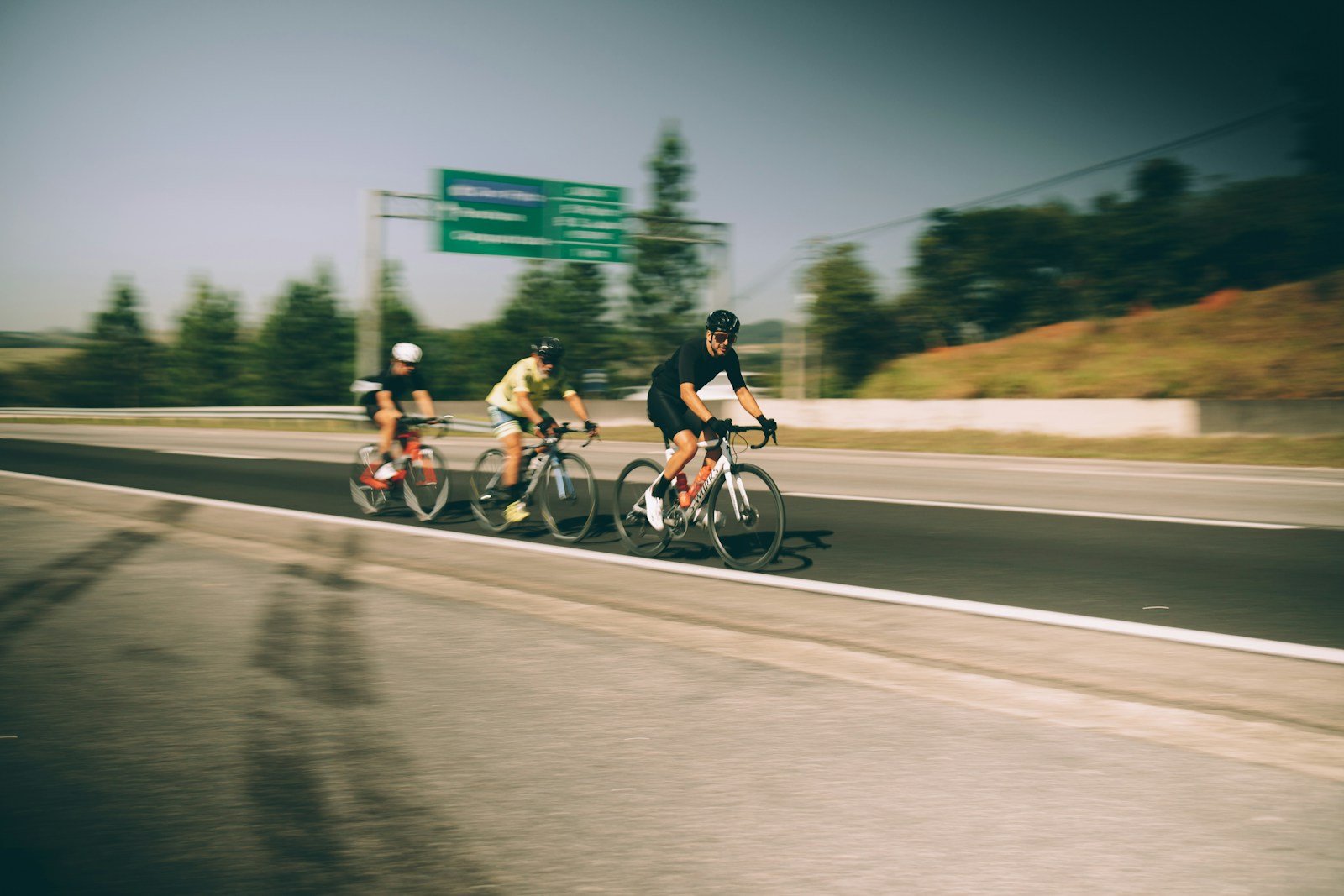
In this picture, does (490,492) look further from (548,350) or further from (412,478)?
(548,350)

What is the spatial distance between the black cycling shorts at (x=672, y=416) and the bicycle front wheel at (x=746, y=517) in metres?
0.44

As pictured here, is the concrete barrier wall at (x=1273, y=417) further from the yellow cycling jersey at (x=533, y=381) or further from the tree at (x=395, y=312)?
the tree at (x=395, y=312)

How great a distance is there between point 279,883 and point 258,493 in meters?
11.0

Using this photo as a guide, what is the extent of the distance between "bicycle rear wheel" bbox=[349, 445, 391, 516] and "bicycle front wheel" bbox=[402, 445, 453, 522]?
284 mm

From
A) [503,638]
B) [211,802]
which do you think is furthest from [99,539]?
[211,802]

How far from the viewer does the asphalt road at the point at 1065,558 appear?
21.4 feet

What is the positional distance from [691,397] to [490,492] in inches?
124

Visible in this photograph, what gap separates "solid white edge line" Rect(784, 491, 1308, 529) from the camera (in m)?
10.4

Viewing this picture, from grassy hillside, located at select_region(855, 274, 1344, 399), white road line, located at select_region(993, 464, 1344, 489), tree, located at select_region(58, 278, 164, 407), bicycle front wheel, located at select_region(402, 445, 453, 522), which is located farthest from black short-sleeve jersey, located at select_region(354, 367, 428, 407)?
tree, located at select_region(58, 278, 164, 407)

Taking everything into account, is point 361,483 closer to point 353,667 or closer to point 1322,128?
point 353,667

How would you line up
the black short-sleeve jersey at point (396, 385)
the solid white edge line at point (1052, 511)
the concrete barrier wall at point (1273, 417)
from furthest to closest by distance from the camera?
the concrete barrier wall at point (1273, 417), the black short-sleeve jersey at point (396, 385), the solid white edge line at point (1052, 511)

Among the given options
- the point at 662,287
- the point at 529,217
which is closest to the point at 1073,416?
the point at 529,217

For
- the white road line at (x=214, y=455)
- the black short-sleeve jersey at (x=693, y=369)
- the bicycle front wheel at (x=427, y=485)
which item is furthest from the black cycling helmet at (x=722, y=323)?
the white road line at (x=214, y=455)

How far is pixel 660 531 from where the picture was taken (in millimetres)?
8586
